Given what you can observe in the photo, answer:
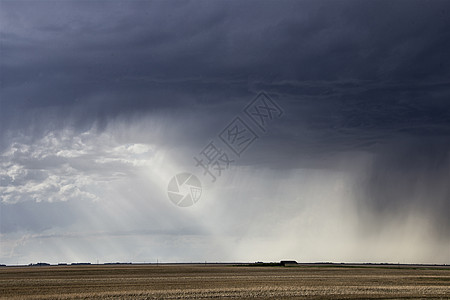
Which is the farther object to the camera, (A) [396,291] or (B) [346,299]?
(A) [396,291]

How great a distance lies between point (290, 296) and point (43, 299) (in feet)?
79.7

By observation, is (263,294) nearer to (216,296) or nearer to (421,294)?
(216,296)

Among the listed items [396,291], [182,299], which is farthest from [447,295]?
[182,299]

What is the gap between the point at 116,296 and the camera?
47.8 m

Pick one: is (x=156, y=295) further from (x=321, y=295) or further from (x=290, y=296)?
(x=321, y=295)

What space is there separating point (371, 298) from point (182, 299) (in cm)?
1816

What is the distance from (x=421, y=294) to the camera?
163ft

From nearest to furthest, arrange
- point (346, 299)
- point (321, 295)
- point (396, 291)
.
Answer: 1. point (346, 299)
2. point (321, 295)
3. point (396, 291)

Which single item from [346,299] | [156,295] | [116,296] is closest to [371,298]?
[346,299]

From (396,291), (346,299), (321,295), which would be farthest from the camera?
(396,291)

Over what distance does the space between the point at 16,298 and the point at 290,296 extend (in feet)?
90.7

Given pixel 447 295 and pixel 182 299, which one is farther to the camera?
pixel 447 295

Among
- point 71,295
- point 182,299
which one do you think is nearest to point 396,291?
point 182,299

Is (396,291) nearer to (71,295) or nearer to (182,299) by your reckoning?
(182,299)
